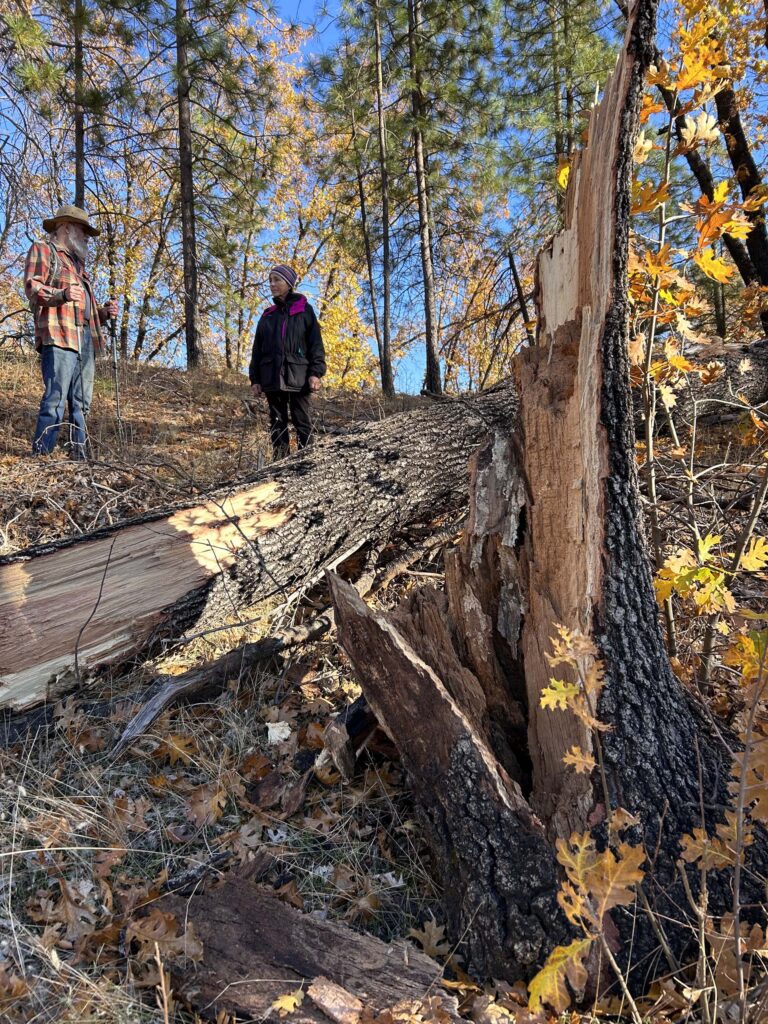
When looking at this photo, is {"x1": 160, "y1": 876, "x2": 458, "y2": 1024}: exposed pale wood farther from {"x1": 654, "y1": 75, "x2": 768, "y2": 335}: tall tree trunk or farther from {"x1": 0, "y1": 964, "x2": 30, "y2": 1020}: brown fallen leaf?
{"x1": 654, "y1": 75, "x2": 768, "y2": 335}: tall tree trunk

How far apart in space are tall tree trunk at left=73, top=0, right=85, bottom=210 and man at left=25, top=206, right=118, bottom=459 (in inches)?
190

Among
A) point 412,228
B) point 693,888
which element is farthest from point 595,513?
point 412,228

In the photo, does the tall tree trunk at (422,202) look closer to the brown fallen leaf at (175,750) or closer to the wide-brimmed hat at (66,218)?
the wide-brimmed hat at (66,218)

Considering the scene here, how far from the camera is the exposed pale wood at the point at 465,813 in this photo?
1675 millimetres

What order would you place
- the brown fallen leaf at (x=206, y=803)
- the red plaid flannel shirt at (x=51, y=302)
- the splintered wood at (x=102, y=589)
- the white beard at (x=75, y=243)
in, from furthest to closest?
1. the white beard at (x=75, y=243)
2. the red plaid flannel shirt at (x=51, y=302)
3. the splintered wood at (x=102, y=589)
4. the brown fallen leaf at (x=206, y=803)

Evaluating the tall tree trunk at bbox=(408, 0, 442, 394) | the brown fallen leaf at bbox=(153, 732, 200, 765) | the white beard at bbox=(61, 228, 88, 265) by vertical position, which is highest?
the tall tree trunk at bbox=(408, 0, 442, 394)

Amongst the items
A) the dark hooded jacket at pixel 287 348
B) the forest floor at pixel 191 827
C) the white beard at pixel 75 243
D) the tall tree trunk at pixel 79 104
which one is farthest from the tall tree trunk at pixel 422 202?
the forest floor at pixel 191 827

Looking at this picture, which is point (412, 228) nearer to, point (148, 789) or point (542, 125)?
point (542, 125)

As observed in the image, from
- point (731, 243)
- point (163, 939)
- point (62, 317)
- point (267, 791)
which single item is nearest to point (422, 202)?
point (731, 243)

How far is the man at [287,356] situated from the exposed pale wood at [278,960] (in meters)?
4.05

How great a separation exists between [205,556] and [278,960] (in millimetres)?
1745

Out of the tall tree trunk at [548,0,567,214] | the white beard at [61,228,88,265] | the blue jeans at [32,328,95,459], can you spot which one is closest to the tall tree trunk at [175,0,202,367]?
the white beard at [61,228,88,265]

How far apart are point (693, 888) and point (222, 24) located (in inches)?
480

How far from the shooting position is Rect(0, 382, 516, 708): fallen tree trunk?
2650 millimetres
